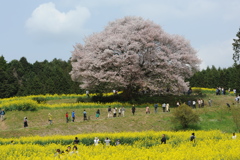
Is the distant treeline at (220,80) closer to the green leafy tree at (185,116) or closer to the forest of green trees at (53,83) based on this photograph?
the forest of green trees at (53,83)

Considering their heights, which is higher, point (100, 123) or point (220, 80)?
point (220, 80)

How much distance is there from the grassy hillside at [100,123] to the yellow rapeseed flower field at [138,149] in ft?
23.2

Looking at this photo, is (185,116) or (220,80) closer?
(185,116)

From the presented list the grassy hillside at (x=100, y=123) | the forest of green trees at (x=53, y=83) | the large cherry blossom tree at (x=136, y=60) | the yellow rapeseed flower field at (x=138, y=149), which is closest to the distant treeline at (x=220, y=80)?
the forest of green trees at (x=53, y=83)

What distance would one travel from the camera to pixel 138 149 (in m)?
18.8

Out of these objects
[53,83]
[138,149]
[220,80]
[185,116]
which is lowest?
[138,149]

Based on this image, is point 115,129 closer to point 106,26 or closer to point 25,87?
point 106,26

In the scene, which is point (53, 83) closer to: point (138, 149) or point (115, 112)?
point (115, 112)

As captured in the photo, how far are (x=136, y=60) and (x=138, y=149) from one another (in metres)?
29.1

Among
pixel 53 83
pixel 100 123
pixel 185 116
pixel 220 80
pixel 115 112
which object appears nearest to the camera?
pixel 185 116

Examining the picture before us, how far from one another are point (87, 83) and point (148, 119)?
16.0m

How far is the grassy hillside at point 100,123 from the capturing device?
1332 inches

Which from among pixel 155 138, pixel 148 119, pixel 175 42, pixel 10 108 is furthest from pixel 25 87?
pixel 155 138

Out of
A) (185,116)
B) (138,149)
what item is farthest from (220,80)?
(138,149)
